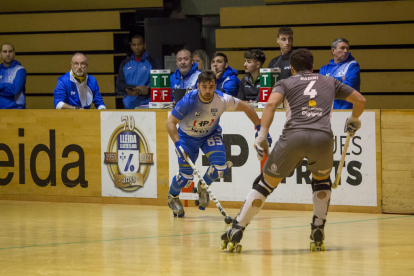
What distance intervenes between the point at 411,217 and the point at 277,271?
332 cm

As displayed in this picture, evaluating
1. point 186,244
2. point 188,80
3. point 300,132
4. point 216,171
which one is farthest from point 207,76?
point 188,80

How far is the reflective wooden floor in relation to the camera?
5.14m

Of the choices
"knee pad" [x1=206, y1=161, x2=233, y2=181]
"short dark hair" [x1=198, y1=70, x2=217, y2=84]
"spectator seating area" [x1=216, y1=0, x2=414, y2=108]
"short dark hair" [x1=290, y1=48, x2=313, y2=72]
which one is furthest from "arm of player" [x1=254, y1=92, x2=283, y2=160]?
"spectator seating area" [x1=216, y1=0, x2=414, y2=108]

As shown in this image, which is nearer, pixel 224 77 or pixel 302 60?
pixel 302 60

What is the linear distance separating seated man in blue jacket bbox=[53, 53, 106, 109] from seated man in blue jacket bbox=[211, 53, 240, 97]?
72.0 inches

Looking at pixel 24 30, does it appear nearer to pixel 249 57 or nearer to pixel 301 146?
pixel 249 57

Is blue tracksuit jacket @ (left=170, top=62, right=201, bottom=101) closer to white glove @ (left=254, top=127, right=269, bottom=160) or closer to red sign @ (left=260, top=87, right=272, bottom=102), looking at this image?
red sign @ (left=260, top=87, right=272, bottom=102)

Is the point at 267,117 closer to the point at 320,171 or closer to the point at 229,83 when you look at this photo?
the point at 320,171

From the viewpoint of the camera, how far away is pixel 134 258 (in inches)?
219

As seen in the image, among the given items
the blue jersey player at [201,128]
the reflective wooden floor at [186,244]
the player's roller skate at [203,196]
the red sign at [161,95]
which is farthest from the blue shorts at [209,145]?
the red sign at [161,95]

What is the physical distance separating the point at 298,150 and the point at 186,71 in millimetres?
4175

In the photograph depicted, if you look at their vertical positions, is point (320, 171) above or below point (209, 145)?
below

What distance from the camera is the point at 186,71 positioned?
9.39 meters

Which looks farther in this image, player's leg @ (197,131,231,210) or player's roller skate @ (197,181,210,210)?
player's roller skate @ (197,181,210,210)
